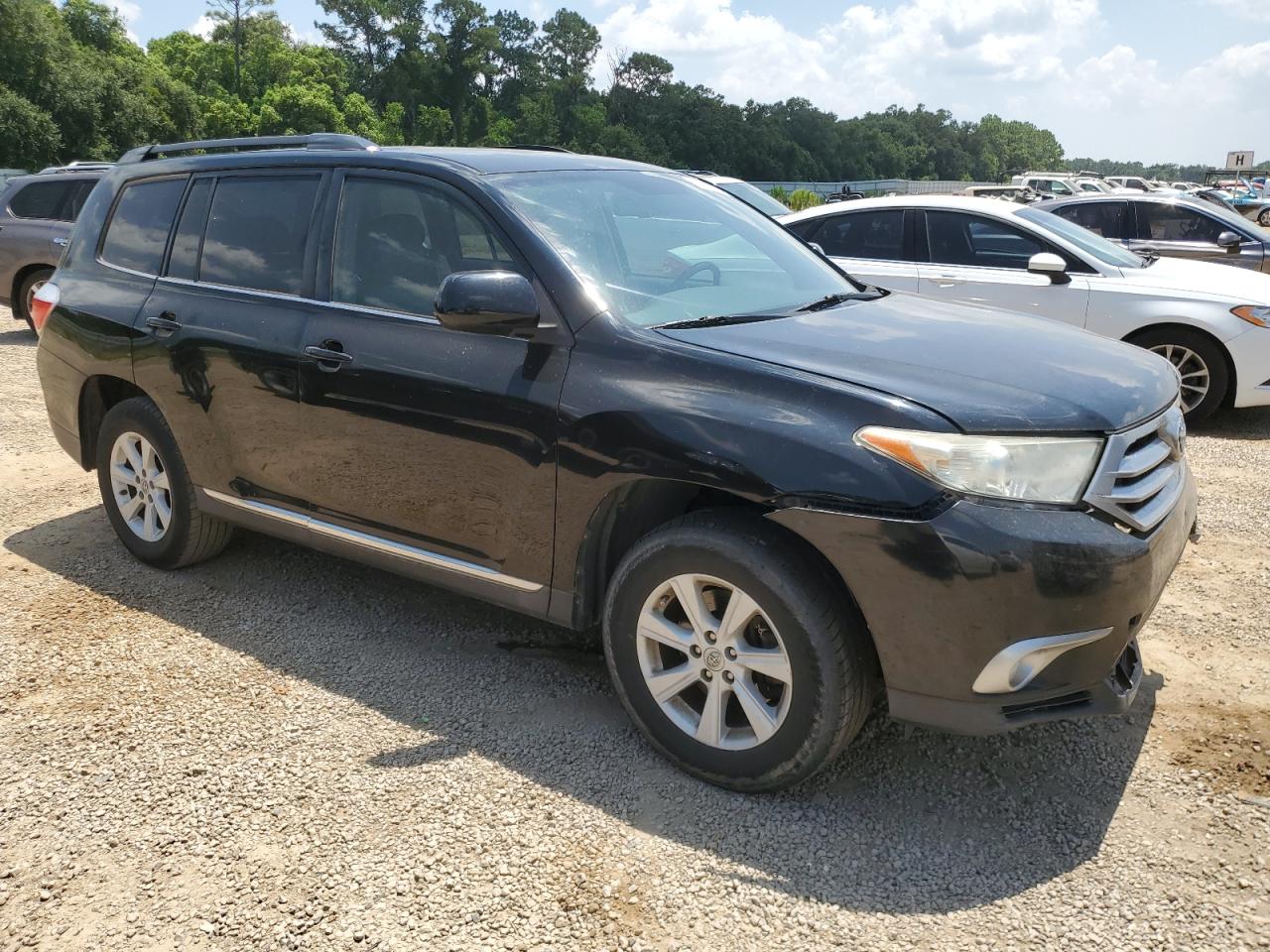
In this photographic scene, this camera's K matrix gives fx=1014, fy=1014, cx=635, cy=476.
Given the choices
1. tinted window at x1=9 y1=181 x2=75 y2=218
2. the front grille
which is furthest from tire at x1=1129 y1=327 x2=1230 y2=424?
tinted window at x1=9 y1=181 x2=75 y2=218

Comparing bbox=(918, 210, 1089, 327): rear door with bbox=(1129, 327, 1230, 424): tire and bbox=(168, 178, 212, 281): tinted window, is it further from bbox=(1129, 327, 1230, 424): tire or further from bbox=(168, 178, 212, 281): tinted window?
bbox=(168, 178, 212, 281): tinted window

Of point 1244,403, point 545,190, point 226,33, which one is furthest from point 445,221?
point 226,33

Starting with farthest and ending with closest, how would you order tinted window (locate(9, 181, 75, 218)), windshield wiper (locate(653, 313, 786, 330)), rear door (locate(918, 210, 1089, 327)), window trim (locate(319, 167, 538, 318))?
tinted window (locate(9, 181, 75, 218)), rear door (locate(918, 210, 1089, 327)), window trim (locate(319, 167, 538, 318)), windshield wiper (locate(653, 313, 786, 330))

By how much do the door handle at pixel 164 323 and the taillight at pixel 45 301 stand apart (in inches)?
34.7

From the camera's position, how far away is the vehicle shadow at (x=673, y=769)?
8.81ft

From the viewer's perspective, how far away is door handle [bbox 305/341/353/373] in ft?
11.8

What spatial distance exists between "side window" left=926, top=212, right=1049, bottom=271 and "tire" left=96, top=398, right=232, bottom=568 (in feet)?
18.5

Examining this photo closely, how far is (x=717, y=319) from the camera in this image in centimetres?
324

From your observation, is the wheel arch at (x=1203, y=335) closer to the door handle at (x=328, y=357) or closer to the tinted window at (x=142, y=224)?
the door handle at (x=328, y=357)

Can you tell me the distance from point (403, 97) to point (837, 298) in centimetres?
11561

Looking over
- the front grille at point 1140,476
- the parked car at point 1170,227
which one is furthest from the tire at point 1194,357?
the front grille at point 1140,476

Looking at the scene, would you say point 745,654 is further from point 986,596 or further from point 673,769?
point 986,596

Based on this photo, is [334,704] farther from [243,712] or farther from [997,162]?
[997,162]

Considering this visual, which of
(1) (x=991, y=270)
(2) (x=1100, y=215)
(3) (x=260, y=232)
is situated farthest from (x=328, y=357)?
(2) (x=1100, y=215)
